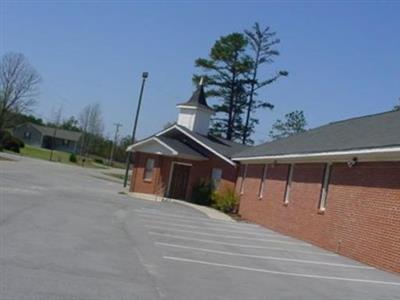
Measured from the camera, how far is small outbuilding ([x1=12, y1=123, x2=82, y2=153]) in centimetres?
12069

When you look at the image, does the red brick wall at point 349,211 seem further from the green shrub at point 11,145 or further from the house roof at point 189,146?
the green shrub at point 11,145

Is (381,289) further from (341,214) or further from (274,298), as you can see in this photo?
(341,214)

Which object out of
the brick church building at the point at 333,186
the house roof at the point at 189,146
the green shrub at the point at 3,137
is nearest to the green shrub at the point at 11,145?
the green shrub at the point at 3,137

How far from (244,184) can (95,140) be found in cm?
8477

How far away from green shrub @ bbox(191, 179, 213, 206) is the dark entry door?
1159 mm

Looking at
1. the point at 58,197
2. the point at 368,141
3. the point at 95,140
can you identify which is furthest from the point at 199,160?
the point at 95,140

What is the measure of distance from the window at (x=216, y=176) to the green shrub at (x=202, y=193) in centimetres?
32

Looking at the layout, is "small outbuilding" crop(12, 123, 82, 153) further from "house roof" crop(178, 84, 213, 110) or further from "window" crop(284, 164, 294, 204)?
"window" crop(284, 164, 294, 204)

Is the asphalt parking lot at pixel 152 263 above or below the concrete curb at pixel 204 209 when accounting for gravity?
below

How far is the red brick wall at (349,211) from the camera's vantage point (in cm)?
1520

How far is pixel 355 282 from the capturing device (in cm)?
1233

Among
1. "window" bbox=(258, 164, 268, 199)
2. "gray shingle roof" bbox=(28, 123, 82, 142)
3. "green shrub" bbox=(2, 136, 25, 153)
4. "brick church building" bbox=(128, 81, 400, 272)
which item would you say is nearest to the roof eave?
"brick church building" bbox=(128, 81, 400, 272)

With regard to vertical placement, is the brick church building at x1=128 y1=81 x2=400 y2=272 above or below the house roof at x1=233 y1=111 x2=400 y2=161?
below

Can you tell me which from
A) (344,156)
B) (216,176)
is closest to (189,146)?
(216,176)
